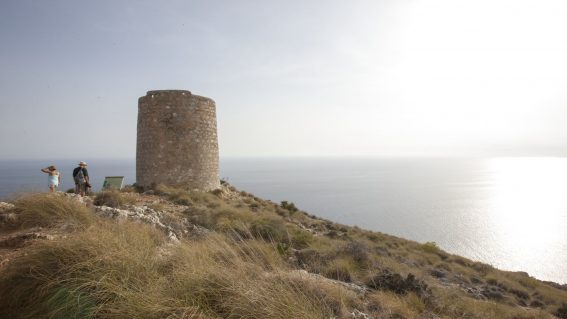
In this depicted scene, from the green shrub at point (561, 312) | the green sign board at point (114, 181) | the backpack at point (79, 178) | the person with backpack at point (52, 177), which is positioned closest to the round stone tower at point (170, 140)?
the green sign board at point (114, 181)

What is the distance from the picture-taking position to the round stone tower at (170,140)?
12750 millimetres

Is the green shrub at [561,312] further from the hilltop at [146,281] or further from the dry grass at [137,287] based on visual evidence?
the dry grass at [137,287]

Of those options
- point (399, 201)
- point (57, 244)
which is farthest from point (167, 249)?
point (399, 201)

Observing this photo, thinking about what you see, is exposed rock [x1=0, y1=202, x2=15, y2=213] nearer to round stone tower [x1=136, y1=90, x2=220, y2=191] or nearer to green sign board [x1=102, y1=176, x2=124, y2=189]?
green sign board [x1=102, y1=176, x2=124, y2=189]

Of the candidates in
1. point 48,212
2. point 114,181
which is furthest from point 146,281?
point 114,181

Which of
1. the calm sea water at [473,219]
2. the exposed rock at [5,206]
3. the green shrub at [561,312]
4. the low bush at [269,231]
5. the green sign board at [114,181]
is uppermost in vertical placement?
the exposed rock at [5,206]

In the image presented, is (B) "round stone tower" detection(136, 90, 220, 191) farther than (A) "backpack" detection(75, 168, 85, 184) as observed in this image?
Yes

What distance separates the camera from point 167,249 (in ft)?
14.7

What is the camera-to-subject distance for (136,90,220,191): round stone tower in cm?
1275

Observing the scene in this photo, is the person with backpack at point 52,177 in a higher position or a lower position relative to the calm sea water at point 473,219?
higher

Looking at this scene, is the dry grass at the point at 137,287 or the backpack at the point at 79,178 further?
the backpack at the point at 79,178

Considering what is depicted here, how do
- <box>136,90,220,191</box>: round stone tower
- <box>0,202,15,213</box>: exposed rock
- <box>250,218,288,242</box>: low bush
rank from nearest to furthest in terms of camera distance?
<box>0,202,15,213</box>: exposed rock
<box>250,218,288,242</box>: low bush
<box>136,90,220,191</box>: round stone tower

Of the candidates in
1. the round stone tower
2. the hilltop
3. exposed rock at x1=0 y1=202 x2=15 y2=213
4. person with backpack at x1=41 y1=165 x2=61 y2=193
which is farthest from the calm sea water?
the hilltop

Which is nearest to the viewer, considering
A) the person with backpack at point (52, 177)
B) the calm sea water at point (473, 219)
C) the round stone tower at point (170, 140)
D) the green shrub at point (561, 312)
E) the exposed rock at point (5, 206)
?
the exposed rock at point (5, 206)
